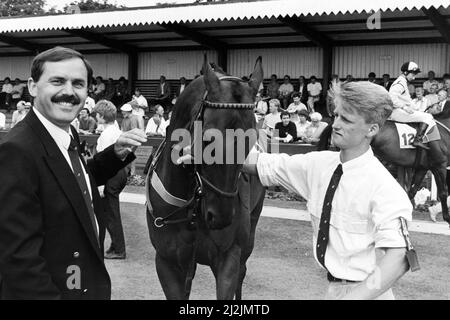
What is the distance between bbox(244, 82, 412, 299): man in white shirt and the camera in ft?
7.13

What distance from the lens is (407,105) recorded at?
9828 mm

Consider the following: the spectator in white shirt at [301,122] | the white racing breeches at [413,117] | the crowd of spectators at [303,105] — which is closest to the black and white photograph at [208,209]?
the white racing breeches at [413,117]

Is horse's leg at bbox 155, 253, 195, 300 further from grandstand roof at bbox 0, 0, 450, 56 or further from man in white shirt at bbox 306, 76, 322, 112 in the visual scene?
man in white shirt at bbox 306, 76, 322, 112

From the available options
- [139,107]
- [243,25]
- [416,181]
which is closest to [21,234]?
[416,181]

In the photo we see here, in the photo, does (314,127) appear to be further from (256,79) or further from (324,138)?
(256,79)

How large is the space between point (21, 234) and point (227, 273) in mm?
1911

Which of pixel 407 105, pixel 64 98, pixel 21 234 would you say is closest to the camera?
pixel 21 234

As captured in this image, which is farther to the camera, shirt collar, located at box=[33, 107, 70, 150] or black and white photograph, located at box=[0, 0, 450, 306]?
shirt collar, located at box=[33, 107, 70, 150]

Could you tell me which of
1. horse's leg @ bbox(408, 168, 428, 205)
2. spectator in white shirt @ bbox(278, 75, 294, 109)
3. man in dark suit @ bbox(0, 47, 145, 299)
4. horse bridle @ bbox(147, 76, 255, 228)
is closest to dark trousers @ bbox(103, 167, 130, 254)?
horse bridle @ bbox(147, 76, 255, 228)

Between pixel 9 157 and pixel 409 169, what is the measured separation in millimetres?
10266

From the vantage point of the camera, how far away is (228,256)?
3.72 meters

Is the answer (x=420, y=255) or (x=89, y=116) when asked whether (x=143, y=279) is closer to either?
(x=420, y=255)

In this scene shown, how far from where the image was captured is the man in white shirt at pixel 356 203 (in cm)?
217
